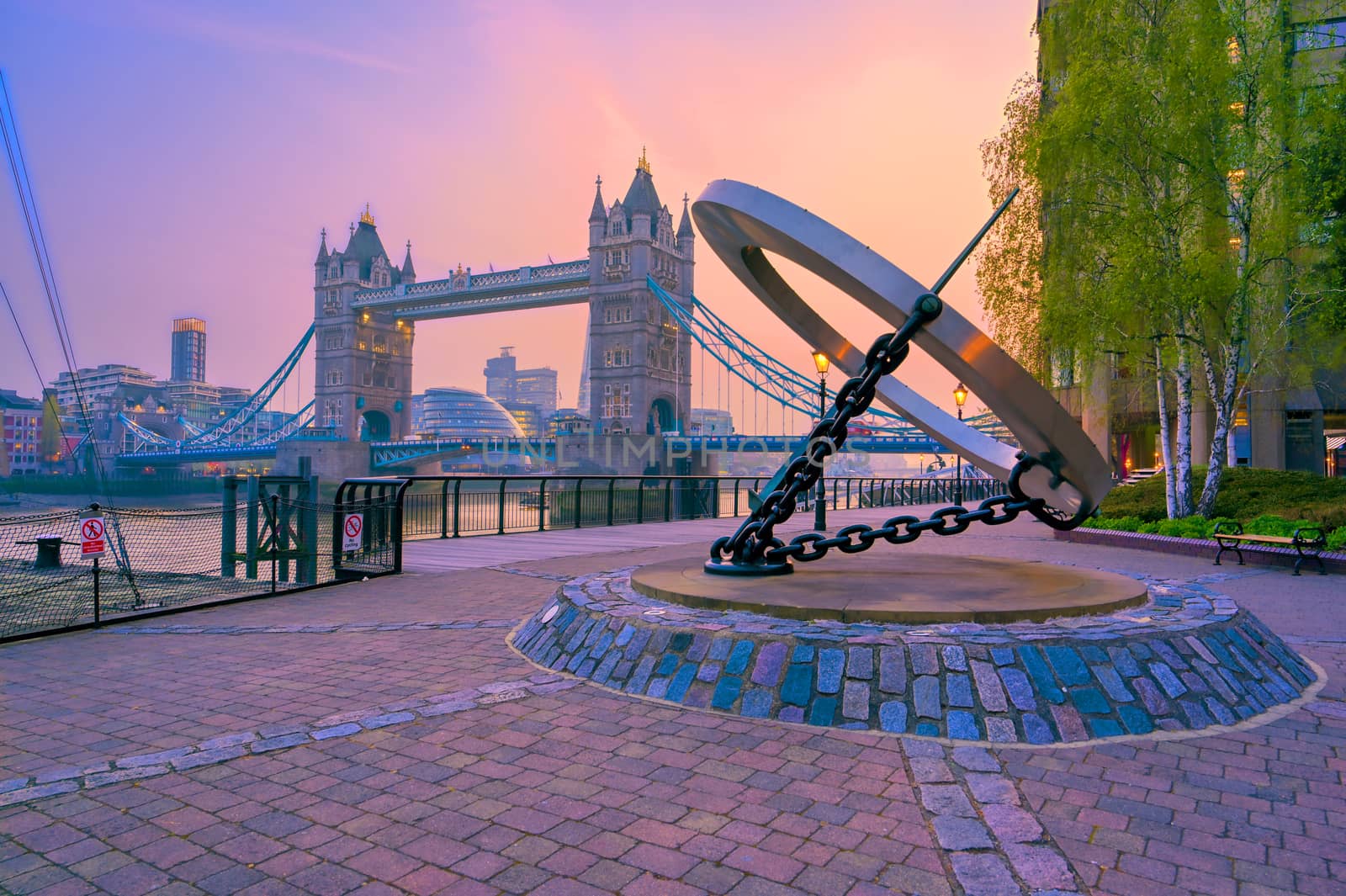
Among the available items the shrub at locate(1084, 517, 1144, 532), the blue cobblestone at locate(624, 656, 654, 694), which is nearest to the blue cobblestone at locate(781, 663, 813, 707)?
the blue cobblestone at locate(624, 656, 654, 694)

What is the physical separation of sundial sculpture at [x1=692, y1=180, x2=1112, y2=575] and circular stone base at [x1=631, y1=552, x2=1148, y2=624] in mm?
335

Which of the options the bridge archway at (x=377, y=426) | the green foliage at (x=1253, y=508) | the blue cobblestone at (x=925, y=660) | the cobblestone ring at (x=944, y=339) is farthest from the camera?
the bridge archway at (x=377, y=426)

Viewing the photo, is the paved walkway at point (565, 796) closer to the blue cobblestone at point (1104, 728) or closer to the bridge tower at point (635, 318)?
the blue cobblestone at point (1104, 728)

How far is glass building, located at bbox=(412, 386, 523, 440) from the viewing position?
454 feet

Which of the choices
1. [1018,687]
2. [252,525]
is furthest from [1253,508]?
[252,525]

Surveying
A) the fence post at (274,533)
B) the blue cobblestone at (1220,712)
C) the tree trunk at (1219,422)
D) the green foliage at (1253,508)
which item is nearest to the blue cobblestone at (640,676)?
the blue cobblestone at (1220,712)

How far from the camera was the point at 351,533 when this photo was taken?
977cm

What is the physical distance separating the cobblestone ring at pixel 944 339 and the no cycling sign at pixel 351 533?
5.58 meters

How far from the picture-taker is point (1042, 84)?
66.0ft

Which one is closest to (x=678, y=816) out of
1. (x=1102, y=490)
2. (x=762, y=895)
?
(x=762, y=895)

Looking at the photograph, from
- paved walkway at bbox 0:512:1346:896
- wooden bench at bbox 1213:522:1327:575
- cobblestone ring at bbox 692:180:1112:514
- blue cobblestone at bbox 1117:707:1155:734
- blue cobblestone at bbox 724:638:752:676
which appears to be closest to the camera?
paved walkway at bbox 0:512:1346:896

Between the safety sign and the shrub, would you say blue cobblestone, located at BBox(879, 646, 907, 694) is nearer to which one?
the safety sign

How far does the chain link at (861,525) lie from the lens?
5621 millimetres

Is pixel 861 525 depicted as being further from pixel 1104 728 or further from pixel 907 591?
pixel 1104 728
